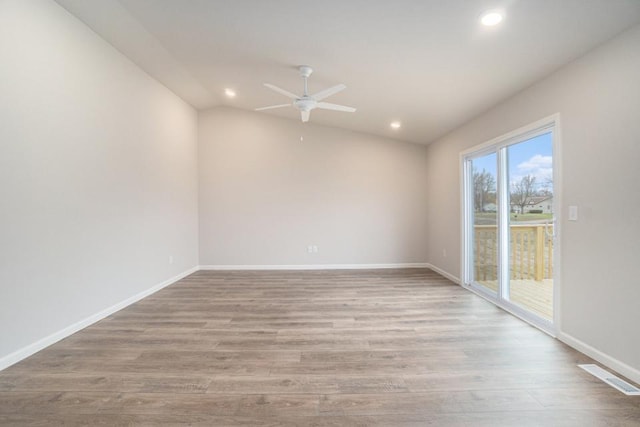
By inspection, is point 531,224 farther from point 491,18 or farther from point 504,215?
point 491,18

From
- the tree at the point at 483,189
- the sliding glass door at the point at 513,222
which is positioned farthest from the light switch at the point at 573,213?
the tree at the point at 483,189

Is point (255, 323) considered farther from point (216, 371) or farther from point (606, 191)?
point (606, 191)

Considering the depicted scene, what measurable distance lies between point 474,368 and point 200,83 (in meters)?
5.05

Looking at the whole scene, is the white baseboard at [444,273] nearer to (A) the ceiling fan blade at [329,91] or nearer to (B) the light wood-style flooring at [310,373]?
(B) the light wood-style flooring at [310,373]

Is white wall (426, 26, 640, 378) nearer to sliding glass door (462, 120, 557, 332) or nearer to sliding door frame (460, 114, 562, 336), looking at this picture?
sliding door frame (460, 114, 562, 336)

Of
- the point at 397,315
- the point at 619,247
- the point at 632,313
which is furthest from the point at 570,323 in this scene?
the point at 397,315

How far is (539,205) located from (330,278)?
318 centimetres

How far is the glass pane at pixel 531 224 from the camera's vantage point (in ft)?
9.57

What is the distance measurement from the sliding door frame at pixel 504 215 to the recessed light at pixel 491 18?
3.62 feet

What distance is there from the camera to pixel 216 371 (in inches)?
83.5

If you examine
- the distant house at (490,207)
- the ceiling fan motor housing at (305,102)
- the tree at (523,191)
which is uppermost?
the ceiling fan motor housing at (305,102)

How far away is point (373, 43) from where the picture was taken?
2738 mm

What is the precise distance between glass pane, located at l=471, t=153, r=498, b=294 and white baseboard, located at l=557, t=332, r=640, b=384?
127 centimetres

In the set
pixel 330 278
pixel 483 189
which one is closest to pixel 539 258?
pixel 483 189
